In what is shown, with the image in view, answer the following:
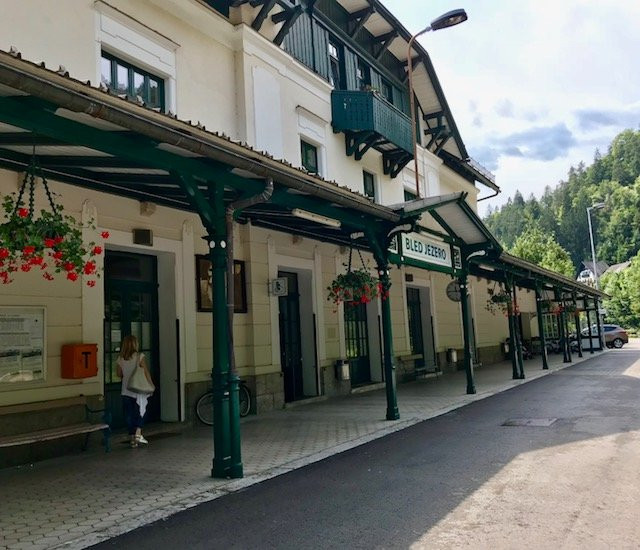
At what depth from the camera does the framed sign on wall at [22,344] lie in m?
7.03

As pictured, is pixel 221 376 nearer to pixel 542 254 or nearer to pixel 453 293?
pixel 453 293

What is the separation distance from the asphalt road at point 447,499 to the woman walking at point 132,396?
283cm

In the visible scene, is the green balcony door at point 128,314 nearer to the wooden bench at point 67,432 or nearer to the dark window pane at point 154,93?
the wooden bench at point 67,432

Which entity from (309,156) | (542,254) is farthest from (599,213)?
(309,156)

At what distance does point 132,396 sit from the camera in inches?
311

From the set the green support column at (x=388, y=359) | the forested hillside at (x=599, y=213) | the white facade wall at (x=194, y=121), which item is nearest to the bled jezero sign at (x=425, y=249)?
the green support column at (x=388, y=359)

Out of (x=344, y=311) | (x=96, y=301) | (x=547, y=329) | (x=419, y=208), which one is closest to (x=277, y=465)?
(x=96, y=301)

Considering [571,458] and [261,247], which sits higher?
[261,247]

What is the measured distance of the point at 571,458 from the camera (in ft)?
20.9

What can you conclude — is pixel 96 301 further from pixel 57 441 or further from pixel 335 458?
pixel 335 458

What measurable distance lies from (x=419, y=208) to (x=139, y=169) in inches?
190

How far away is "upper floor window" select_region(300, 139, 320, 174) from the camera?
43.7 ft

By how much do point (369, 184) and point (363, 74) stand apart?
124 inches

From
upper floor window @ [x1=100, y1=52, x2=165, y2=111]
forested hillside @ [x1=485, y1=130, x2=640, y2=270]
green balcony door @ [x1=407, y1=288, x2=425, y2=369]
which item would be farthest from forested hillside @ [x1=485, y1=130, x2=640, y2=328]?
upper floor window @ [x1=100, y1=52, x2=165, y2=111]
